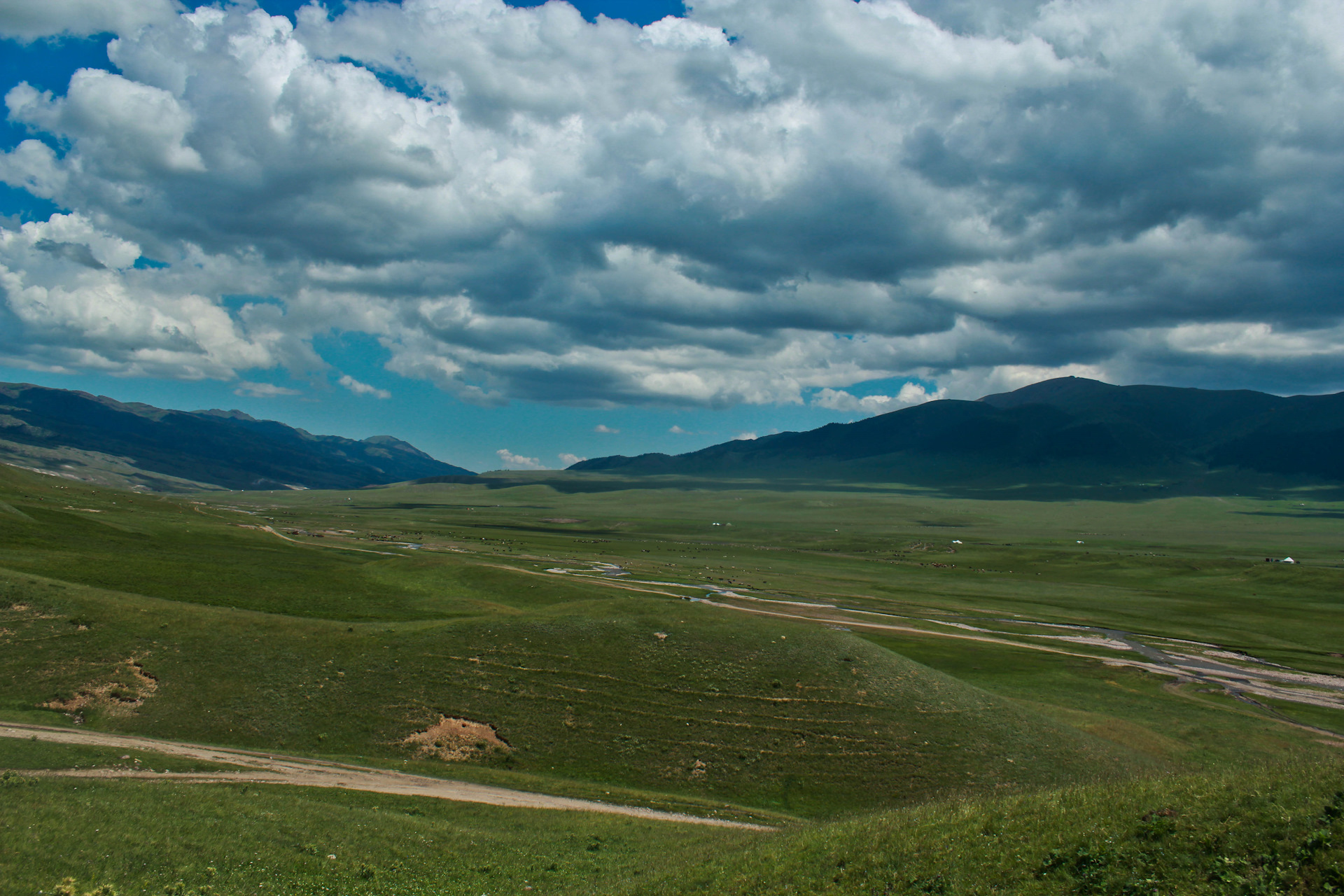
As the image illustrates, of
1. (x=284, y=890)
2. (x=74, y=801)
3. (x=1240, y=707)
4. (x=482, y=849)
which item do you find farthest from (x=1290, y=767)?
(x=1240, y=707)

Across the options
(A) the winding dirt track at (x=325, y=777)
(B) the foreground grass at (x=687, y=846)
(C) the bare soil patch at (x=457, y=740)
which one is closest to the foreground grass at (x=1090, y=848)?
(B) the foreground grass at (x=687, y=846)

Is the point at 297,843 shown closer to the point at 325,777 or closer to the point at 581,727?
the point at 325,777

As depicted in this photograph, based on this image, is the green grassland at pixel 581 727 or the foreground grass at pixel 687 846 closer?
the foreground grass at pixel 687 846

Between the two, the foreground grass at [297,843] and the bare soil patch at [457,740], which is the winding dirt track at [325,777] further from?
the bare soil patch at [457,740]

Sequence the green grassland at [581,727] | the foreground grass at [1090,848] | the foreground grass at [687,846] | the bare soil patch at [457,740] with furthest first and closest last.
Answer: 1. the bare soil patch at [457,740]
2. the green grassland at [581,727]
3. the foreground grass at [687,846]
4. the foreground grass at [1090,848]

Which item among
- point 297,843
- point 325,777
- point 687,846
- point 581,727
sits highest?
point 297,843

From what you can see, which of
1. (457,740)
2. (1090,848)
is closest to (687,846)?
(1090,848)

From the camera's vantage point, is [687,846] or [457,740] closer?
[687,846]

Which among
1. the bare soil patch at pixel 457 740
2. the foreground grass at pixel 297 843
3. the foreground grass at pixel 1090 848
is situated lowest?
the bare soil patch at pixel 457 740

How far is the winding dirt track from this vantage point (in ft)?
115

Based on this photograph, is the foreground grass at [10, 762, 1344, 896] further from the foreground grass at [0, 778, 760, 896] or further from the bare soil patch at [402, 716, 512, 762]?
the bare soil patch at [402, 716, 512, 762]

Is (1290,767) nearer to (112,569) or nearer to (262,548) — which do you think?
(112,569)

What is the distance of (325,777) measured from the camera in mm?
36312

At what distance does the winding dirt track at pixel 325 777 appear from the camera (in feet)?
115
